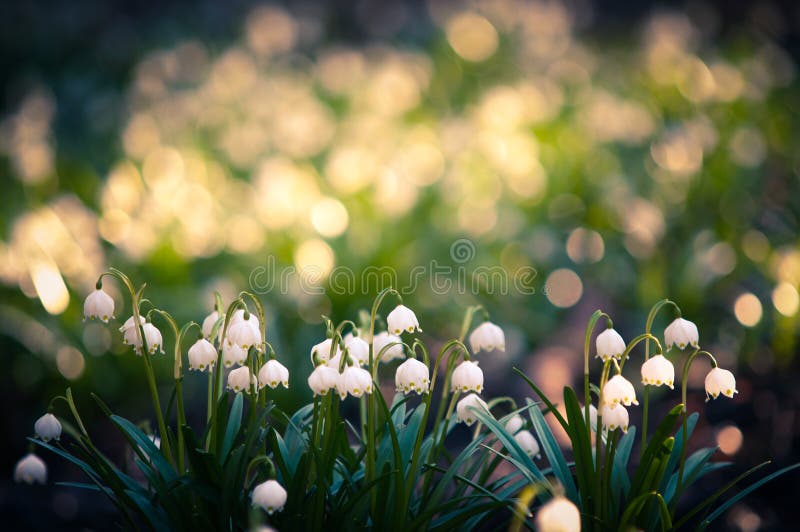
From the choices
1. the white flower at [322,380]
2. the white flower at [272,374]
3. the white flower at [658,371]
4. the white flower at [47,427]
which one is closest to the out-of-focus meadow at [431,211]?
the white flower at [47,427]

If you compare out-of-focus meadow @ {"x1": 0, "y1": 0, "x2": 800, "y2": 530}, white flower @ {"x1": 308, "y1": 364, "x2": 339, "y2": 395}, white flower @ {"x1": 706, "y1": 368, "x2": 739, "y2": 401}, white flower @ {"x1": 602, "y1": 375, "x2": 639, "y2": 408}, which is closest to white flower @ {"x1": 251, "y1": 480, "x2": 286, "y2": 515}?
white flower @ {"x1": 308, "y1": 364, "x2": 339, "y2": 395}

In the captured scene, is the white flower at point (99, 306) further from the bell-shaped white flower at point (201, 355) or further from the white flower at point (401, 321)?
the white flower at point (401, 321)

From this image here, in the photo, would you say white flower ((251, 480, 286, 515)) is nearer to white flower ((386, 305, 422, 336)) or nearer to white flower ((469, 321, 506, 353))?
white flower ((386, 305, 422, 336))

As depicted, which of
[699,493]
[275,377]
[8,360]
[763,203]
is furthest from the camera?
[763,203]

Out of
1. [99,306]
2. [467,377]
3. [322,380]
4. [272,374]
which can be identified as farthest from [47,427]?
[467,377]

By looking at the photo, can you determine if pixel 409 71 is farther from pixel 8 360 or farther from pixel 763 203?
pixel 8 360

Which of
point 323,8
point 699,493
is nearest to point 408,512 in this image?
point 699,493

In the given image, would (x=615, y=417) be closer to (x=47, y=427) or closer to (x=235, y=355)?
(x=235, y=355)
